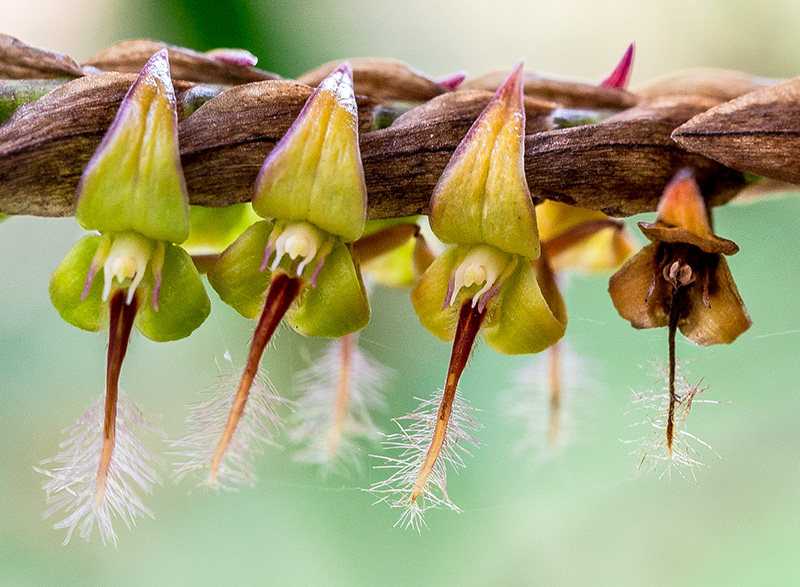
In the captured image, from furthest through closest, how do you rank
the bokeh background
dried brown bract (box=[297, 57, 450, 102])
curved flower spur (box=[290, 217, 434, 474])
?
the bokeh background < curved flower spur (box=[290, 217, 434, 474]) < dried brown bract (box=[297, 57, 450, 102])

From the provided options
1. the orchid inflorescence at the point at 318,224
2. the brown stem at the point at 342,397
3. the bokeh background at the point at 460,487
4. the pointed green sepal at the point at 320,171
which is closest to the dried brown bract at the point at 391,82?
the orchid inflorescence at the point at 318,224

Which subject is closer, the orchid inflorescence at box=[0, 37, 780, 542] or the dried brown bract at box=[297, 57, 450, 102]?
the orchid inflorescence at box=[0, 37, 780, 542]

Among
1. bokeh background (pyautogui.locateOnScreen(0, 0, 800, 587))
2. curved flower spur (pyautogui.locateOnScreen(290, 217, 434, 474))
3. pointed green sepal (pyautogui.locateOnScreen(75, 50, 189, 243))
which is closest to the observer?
pointed green sepal (pyautogui.locateOnScreen(75, 50, 189, 243))

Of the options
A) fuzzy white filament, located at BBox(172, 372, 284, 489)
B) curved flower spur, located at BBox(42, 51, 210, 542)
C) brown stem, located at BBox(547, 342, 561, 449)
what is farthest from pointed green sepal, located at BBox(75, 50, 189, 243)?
brown stem, located at BBox(547, 342, 561, 449)

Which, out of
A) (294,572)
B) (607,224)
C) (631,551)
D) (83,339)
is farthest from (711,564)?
(83,339)

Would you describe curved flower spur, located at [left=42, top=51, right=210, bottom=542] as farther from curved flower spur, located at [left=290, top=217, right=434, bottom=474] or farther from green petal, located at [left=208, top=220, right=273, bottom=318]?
curved flower spur, located at [left=290, top=217, right=434, bottom=474]

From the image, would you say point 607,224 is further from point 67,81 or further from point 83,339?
point 83,339

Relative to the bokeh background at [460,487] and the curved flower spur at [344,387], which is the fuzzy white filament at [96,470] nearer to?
the curved flower spur at [344,387]

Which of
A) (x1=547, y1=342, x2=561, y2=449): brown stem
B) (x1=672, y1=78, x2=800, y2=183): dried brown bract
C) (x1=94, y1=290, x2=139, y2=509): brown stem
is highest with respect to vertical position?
(x1=672, y1=78, x2=800, y2=183): dried brown bract
